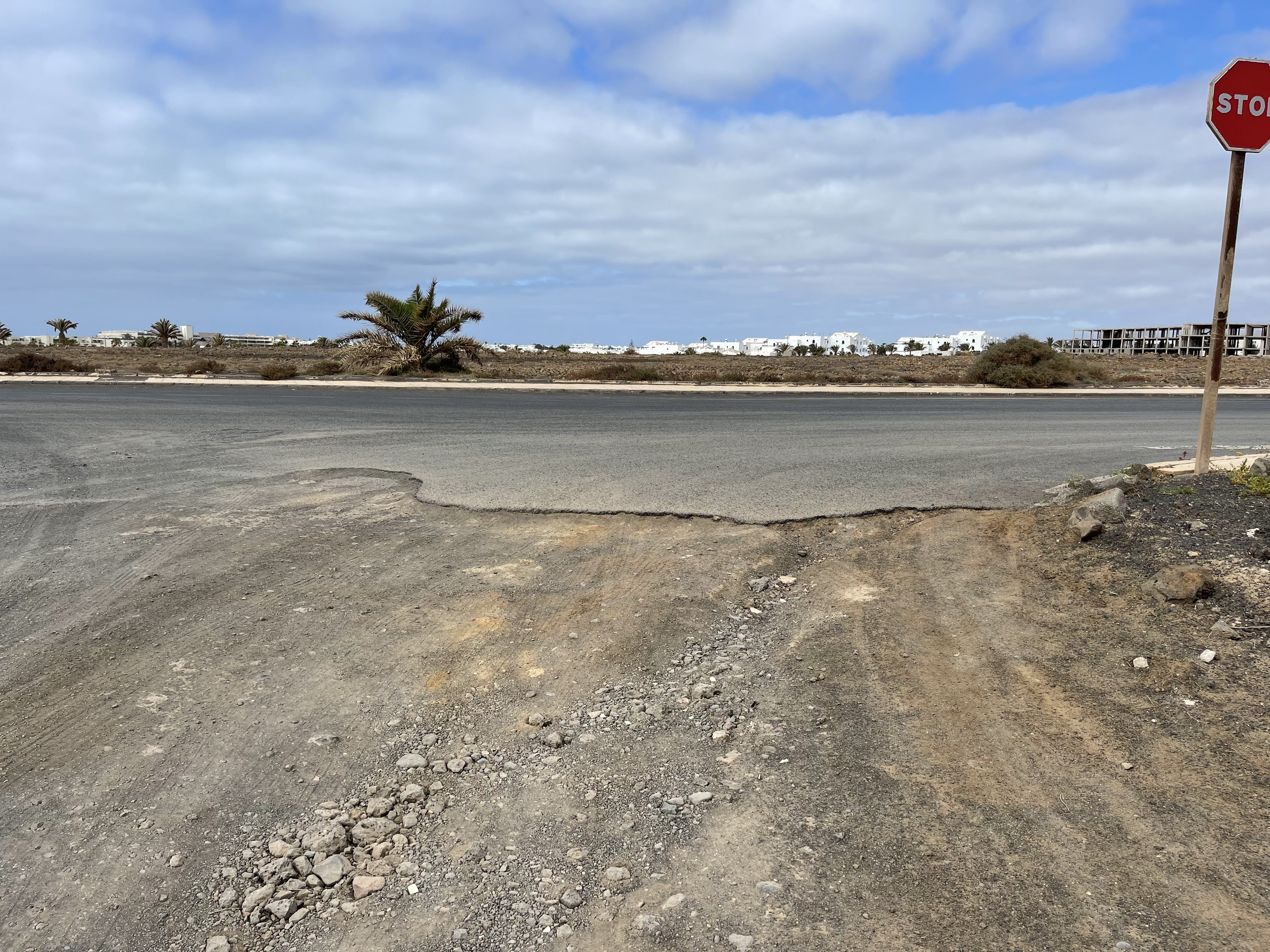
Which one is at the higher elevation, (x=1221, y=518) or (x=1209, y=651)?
(x=1221, y=518)

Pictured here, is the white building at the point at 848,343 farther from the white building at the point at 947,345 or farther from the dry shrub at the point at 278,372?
the dry shrub at the point at 278,372

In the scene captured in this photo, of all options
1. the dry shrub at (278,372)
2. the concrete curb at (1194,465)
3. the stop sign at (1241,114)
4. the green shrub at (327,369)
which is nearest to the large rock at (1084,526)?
the concrete curb at (1194,465)

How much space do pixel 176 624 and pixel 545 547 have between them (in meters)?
2.72

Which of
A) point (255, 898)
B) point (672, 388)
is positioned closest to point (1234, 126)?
point (255, 898)

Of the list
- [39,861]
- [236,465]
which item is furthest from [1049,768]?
[236,465]

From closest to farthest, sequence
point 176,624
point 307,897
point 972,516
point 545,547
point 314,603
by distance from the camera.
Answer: point 307,897 < point 176,624 < point 314,603 < point 545,547 < point 972,516

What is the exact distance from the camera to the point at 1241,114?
6680 mm

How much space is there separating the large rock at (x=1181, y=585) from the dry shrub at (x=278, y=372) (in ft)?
107

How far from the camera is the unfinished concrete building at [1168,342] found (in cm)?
8450

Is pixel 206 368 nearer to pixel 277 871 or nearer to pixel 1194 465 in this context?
pixel 1194 465

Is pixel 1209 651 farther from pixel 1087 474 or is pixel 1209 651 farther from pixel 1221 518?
pixel 1087 474

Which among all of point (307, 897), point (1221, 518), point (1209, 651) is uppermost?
point (1221, 518)

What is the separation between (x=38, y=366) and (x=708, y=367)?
110ft

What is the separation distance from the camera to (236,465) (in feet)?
36.4
